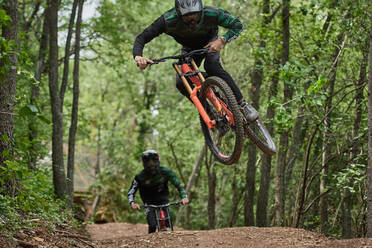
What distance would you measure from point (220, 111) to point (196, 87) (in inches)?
22.9

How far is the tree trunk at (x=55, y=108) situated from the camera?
377 inches

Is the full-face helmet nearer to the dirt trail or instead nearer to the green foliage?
the green foliage

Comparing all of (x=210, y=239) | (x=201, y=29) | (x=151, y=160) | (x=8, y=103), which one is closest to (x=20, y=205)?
(x=8, y=103)

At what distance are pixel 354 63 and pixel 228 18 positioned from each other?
5.65m

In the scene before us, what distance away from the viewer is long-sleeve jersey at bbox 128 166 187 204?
850 cm

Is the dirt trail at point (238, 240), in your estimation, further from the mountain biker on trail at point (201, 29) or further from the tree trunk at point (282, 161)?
the tree trunk at point (282, 161)

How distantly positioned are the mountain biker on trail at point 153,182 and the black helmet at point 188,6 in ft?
10.5

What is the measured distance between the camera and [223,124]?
21.1ft

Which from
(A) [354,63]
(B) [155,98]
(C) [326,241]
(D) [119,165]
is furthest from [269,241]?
(B) [155,98]

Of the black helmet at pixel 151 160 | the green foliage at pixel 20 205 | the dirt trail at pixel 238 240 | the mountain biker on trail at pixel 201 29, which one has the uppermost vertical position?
the mountain biker on trail at pixel 201 29

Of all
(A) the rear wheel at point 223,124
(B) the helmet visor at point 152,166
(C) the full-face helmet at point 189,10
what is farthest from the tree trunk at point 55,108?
(C) the full-face helmet at point 189,10

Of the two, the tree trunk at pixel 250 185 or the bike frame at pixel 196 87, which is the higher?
the bike frame at pixel 196 87

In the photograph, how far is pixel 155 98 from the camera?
91.2 feet

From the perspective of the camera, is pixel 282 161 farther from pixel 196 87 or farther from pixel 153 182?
pixel 196 87
